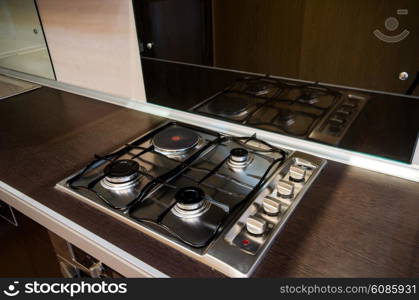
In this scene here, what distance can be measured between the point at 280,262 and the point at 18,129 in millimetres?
1059

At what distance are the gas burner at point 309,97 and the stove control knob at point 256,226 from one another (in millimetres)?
469

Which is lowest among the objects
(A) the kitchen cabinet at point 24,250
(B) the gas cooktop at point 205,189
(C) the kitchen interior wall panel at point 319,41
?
(A) the kitchen cabinet at point 24,250

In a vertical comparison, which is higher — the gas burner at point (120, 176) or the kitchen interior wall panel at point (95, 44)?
the kitchen interior wall panel at point (95, 44)

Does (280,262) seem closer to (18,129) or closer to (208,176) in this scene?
(208,176)

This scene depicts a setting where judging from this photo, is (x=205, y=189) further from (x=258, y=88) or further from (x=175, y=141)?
(x=258, y=88)

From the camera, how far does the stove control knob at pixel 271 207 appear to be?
2.60 ft

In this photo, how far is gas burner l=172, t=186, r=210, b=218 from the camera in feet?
2.65

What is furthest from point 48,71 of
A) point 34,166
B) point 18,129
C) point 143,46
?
point 34,166

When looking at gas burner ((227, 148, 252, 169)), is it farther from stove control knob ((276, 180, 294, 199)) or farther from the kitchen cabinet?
the kitchen cabinet

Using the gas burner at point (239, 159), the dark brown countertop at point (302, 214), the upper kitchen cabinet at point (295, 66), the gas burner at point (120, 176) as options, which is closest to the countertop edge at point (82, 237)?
the dark brown countertop at point (302, 214)

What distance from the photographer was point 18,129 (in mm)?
1283

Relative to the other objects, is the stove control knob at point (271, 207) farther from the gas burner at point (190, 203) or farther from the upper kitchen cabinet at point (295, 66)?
the upper kitchen cabinet at point (295, 66)

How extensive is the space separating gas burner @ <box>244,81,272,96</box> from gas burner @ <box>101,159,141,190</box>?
0.44 m

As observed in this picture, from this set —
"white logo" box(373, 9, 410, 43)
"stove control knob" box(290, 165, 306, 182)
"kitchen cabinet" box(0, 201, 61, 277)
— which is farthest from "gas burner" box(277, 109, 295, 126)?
"kitchen cabinet" box(0, 201, 61, 277)
